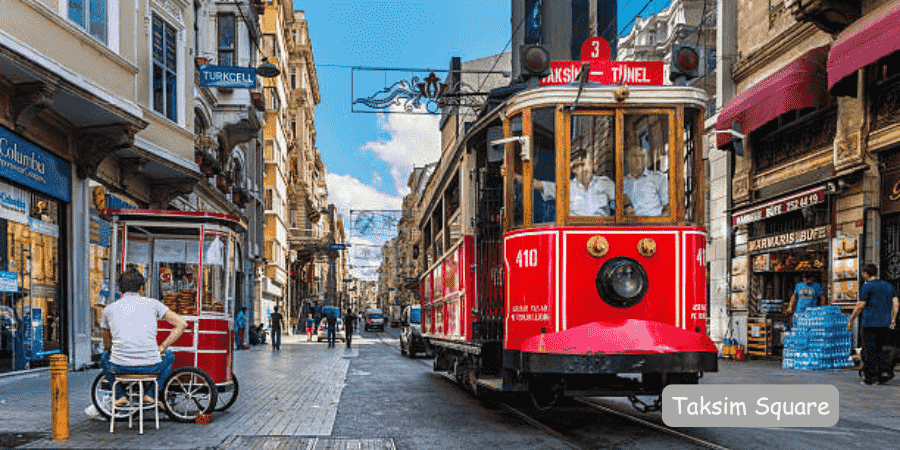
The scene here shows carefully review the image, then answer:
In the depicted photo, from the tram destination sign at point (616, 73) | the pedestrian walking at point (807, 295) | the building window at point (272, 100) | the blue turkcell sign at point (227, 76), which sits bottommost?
the pedestrian walking at point (807, 295)

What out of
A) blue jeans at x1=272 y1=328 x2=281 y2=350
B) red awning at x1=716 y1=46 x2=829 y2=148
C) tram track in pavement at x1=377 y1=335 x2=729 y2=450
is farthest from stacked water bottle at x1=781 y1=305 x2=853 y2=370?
blue jeans at x1=272 y1=328 x2=281 y2=350

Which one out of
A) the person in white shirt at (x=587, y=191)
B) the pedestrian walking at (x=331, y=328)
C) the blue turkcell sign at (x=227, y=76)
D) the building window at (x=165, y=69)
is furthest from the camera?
the pedestrian walking at (x=331, y=328)

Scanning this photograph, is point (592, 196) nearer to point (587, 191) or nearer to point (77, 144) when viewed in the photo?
point (587, 191)

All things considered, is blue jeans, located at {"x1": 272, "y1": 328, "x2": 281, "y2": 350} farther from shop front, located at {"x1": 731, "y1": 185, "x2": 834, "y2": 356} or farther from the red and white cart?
the red and white cart

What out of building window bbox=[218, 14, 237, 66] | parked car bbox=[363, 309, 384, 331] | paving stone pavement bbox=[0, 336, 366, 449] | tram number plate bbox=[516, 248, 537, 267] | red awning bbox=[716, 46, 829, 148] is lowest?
parked car bbox=[363, 309, 384, 331]

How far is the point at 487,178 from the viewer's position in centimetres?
999

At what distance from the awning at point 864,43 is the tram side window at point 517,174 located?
26.3 ft

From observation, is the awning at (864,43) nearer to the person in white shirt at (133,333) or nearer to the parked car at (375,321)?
the person in white shirt at (133,333)

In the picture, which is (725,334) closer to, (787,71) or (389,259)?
(787,71)

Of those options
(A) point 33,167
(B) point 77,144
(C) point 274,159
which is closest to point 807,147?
(B) point 77,144

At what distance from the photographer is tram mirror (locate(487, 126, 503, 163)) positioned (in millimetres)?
9152

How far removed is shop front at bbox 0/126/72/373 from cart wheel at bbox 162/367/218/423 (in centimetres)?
569

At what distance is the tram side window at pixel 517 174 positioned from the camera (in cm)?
878

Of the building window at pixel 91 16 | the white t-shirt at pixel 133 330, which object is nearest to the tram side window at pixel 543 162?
the white t-shirt at pixel 133 330
